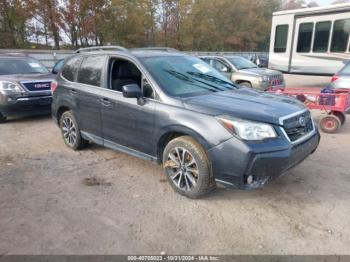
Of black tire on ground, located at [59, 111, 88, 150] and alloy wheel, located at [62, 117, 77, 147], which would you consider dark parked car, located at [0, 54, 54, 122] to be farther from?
alloy wheel, located at [62, 117, 77, 147]

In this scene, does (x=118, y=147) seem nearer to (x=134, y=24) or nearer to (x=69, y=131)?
(x=69, y=131)

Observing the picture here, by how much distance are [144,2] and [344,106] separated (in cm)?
2797

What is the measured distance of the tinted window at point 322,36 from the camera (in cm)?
1275

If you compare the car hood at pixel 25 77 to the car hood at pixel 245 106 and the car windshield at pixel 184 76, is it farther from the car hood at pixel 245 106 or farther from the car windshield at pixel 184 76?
the car hood at pixel 245 106

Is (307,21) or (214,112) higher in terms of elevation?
(307,21)

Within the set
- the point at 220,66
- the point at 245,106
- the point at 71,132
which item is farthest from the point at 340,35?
the point at 71,132

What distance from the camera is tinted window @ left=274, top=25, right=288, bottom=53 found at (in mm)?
14148

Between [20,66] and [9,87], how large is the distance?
1.50 m

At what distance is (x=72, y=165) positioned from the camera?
4.99 meters

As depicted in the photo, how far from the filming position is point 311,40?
1325 centimetres

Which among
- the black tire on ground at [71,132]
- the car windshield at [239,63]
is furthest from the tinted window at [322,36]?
the black tire on ground at [71,132]

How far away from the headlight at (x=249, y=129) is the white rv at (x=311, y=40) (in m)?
11.0

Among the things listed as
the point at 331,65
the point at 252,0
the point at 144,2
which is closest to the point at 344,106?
the point at 331,65

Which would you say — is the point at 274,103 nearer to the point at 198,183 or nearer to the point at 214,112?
the point at 214,112
